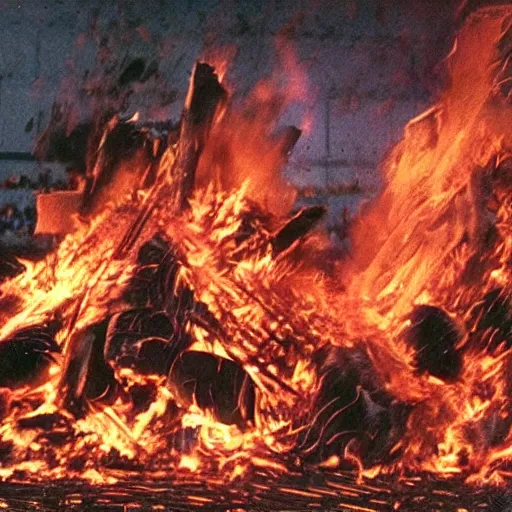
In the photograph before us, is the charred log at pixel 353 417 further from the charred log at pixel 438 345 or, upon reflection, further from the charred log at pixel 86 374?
the charred log at pixel 86 374

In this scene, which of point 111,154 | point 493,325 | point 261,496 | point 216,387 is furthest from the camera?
point 111,154

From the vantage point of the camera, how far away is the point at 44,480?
4.62 ft

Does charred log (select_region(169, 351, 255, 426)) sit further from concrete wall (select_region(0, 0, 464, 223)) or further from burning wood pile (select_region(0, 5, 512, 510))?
concrete wall (select_region(0, 0, 464, 223))

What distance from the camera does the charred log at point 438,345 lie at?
159 centimetres

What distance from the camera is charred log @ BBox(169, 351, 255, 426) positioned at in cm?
151

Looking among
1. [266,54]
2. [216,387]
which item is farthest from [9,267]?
[266,54]

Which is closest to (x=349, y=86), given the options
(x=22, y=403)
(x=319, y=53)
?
Result: (x=319, y=53)

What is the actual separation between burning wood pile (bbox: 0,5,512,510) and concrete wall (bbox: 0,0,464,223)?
58mm

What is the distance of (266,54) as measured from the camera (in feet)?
5.90

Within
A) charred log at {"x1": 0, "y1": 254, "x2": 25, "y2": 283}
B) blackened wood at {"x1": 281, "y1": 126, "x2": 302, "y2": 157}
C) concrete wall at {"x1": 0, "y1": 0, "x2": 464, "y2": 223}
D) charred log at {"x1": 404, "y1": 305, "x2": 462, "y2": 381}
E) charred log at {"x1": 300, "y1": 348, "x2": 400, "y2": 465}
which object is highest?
concrete wall at {"x1": 0, "y1": 0, "x2": 464, "y2": 223}

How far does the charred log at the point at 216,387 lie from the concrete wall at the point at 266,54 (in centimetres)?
49

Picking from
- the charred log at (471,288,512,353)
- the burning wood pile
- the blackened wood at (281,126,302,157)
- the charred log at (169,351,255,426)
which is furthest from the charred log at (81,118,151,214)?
the charred log at (471,288,512,353)

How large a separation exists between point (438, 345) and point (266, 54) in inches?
27.9

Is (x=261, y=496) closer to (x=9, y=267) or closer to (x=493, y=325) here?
(x=493, y=325)
